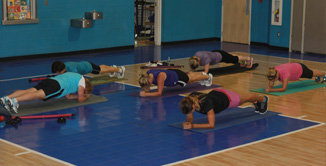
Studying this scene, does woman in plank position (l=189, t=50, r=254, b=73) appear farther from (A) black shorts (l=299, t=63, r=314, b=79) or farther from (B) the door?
(B) the door

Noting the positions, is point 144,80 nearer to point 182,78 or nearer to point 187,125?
point 182,78

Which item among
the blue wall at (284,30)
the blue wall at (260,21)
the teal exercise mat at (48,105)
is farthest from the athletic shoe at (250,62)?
the blue wall at (260,21)

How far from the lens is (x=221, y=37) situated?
18.4 metres

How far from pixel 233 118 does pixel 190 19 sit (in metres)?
9.64

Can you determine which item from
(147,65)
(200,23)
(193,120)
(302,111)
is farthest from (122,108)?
(200,23)

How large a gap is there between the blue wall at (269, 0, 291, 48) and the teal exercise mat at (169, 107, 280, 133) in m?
7.69

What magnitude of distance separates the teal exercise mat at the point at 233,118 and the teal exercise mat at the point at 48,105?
194cm

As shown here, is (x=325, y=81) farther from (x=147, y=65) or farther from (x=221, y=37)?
(x=221, y=37)

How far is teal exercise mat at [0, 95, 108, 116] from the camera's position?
28.2 ft

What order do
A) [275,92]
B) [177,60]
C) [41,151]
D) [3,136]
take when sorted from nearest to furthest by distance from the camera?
[41,151] → [3,136] → [275,92] → [177,60]

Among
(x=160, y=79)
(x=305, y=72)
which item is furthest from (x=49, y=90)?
(x=305, y=72)

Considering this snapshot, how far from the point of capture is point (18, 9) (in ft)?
44.5

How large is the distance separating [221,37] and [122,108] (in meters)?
9.89

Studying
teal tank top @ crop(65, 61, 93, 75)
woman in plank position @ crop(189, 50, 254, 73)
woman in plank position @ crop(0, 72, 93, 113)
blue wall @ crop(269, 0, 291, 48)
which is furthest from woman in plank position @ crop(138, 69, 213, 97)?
blue wall @ crop(269, 0, 291, 48)
